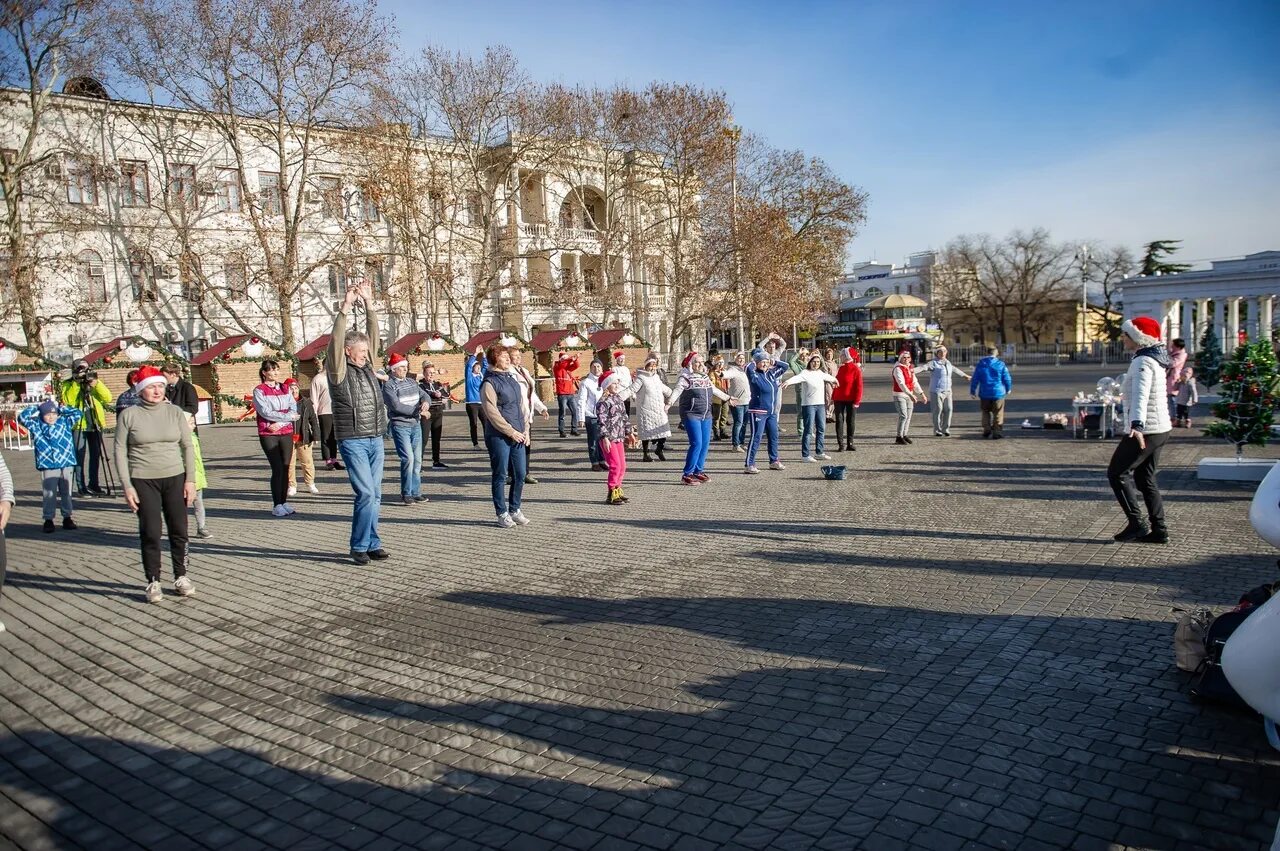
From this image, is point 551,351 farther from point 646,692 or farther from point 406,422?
point 646,692

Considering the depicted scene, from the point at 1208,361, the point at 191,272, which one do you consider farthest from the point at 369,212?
the point at 1208,361

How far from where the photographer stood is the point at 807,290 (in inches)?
1868

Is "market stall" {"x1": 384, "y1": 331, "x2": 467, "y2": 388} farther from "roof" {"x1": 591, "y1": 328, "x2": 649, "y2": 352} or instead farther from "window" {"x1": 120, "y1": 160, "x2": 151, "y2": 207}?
"window" {"x1": 120, "y1": 160, "x2": 151, "y2": 207}

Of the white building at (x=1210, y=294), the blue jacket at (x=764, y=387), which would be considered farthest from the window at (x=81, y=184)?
the white building at (x=1210, y=294)

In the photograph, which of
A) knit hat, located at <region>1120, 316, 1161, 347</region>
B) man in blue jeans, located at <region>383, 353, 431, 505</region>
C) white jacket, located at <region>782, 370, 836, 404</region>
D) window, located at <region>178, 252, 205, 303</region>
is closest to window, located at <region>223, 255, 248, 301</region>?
window, located at <region>178, 252, 205, 303</region>

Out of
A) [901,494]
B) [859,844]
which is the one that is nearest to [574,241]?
[901,494]

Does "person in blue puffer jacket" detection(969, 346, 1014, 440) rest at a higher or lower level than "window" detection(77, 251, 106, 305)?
lower

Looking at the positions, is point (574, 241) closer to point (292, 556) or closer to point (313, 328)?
point (313, 328)

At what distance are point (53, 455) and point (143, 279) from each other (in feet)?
109

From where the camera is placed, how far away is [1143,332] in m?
7.65

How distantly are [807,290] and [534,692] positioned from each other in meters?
44.7

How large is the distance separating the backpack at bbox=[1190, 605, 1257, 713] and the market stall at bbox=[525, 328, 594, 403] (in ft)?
101

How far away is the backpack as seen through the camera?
13.6 ft

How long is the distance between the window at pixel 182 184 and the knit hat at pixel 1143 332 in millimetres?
37260
